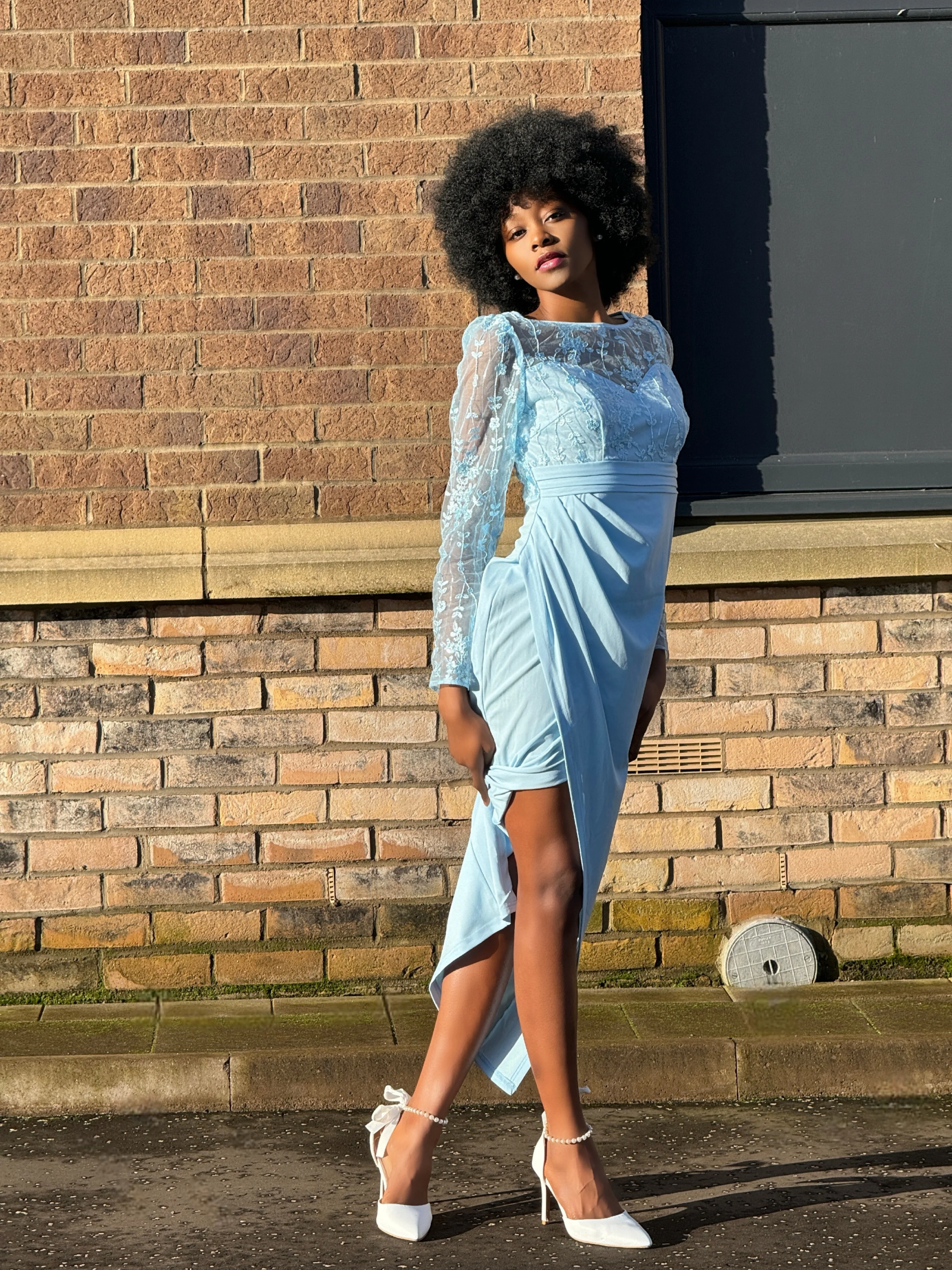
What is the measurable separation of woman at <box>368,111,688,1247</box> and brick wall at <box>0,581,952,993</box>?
1741 millimetres

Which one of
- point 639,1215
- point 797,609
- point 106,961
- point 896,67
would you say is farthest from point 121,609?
point 896,67

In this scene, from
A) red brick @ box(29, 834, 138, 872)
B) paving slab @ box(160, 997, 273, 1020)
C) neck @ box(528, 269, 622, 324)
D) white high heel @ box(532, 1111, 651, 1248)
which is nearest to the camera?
white high heel @ box(532, 1111, 651, 1248)

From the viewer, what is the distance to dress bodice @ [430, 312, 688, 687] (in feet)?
10.2

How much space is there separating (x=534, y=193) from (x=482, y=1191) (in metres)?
2.22

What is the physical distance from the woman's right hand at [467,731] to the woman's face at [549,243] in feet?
2.90

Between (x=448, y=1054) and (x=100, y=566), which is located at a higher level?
(x=100, y=566)

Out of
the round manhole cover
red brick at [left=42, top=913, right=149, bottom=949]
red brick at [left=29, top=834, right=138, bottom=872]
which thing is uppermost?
red brick at [left=29, top=834, right=138, bottom=872]

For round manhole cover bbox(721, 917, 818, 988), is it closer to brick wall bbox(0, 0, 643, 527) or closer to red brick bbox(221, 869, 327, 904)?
red brick bbox(221, 869, 327, 904)

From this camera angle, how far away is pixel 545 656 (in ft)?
10.1

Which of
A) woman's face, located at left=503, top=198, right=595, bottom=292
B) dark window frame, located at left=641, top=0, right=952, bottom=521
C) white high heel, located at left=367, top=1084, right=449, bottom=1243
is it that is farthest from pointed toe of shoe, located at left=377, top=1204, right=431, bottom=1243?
dark window frame, located at left=641, top=0, right=952, bottom=521

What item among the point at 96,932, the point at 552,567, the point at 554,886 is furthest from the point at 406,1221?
the point at 96,932

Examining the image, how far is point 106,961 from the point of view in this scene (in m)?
4.92

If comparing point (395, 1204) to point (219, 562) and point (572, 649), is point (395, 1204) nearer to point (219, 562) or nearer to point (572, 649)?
point (572, 649)

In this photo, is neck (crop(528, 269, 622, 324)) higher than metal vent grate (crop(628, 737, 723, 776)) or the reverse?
higher
